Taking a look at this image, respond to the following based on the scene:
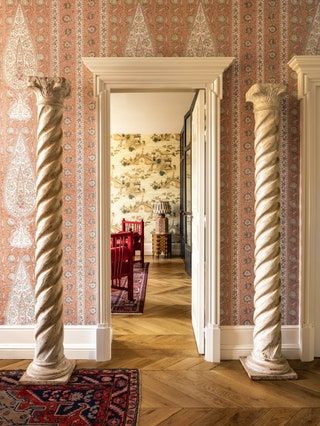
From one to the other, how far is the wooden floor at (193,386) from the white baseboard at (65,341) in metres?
0.08

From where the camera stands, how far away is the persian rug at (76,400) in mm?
2213

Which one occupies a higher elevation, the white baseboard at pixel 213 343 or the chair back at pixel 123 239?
the chair back at pixel 123 239

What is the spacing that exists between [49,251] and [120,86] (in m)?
1.37

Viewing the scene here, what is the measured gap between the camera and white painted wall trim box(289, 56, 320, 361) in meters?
3.05

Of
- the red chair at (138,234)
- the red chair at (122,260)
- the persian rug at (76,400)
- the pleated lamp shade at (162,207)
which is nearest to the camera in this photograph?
the persian rug at (76,400)

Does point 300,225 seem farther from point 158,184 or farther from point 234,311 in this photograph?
point 158,184

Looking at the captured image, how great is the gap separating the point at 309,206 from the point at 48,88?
211 centimetres

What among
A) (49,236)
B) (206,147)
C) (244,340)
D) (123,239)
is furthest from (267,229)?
(123,239)

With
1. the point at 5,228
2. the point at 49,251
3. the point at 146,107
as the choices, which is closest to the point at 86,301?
the point at 49,251

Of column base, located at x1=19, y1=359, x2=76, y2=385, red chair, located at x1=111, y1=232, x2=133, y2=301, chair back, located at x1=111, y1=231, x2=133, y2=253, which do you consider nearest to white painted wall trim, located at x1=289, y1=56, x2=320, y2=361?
column base, located at x1=19, y1=359, x2=76, y2=385

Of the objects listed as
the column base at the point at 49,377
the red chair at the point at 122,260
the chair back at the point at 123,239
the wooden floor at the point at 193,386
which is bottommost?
the wooden floor at the point at 193,386

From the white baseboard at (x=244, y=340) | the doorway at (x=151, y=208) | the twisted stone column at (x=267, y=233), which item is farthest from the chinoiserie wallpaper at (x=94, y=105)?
the doorway at (x=151, y=208)

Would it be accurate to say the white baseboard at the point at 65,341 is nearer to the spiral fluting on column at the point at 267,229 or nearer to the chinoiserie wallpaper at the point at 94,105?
the chinoiserie wallpaper at the point at 94,105

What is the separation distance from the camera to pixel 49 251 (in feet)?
8.97
